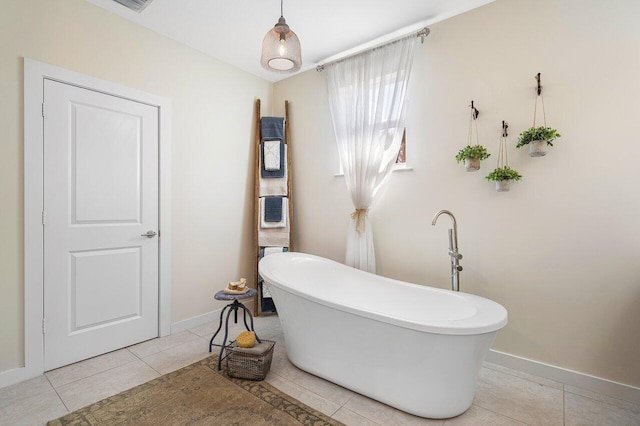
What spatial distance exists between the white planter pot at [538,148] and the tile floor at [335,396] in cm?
150

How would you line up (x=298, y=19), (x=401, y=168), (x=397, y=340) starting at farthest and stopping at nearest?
(x=401, y=168) → (x=298, y=19) → (x=397, y=340)

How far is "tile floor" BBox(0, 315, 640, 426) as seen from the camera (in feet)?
5.50

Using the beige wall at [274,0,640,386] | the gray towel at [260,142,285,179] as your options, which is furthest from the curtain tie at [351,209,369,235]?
the gray towel at [260,142,285,179]

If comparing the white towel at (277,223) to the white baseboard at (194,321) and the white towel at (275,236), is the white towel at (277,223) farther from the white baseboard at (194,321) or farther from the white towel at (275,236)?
the white baseboard at (194,321)

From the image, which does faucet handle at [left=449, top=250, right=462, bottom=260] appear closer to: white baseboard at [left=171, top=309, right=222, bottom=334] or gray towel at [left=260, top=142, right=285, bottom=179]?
gray towel at [left=260, top=142, right=285, bottom=179]

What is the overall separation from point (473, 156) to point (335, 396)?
1854 mm

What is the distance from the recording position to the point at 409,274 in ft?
8.71

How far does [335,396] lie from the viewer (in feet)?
6.15

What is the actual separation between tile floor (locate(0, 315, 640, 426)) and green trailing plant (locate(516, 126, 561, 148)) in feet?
5.20

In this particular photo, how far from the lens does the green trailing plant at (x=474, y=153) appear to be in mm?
2199

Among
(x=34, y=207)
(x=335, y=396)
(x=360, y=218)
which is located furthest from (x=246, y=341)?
(x=34, y=207)

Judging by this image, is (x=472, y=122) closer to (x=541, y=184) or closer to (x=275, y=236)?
(x=541, y=184)

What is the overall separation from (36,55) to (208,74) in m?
1.32

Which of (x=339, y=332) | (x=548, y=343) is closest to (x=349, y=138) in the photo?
(x=339, y=332)
